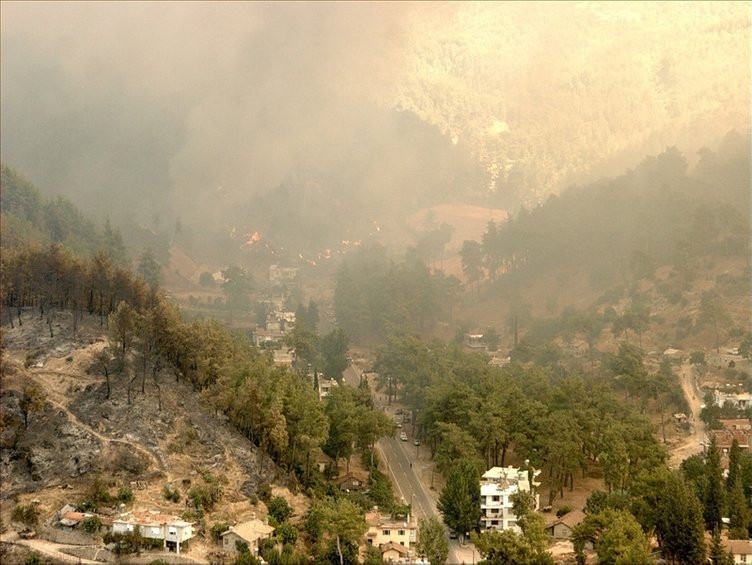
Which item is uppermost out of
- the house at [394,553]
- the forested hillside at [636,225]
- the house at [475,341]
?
the forested hillside at [636,225]

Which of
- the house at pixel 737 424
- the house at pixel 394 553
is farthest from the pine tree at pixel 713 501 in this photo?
the house at pixel 737 424

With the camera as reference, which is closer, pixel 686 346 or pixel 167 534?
pixel 167 534

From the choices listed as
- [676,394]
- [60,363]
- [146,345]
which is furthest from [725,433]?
[60,363]

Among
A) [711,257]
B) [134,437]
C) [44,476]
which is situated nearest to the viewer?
[44,476]

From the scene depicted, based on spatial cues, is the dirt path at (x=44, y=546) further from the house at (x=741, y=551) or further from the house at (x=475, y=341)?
the house at (x=475, y=341)

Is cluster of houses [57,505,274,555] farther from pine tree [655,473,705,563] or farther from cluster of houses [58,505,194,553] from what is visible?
pine tree [655,473,705,563]

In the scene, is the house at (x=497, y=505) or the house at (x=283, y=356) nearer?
the house at (x=497, y=505)

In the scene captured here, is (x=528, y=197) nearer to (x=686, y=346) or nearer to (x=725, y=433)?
(x=686, y=346)

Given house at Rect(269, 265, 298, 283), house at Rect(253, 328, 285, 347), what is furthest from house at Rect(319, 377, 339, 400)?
house at Rect(269, 265, 298, 283)
